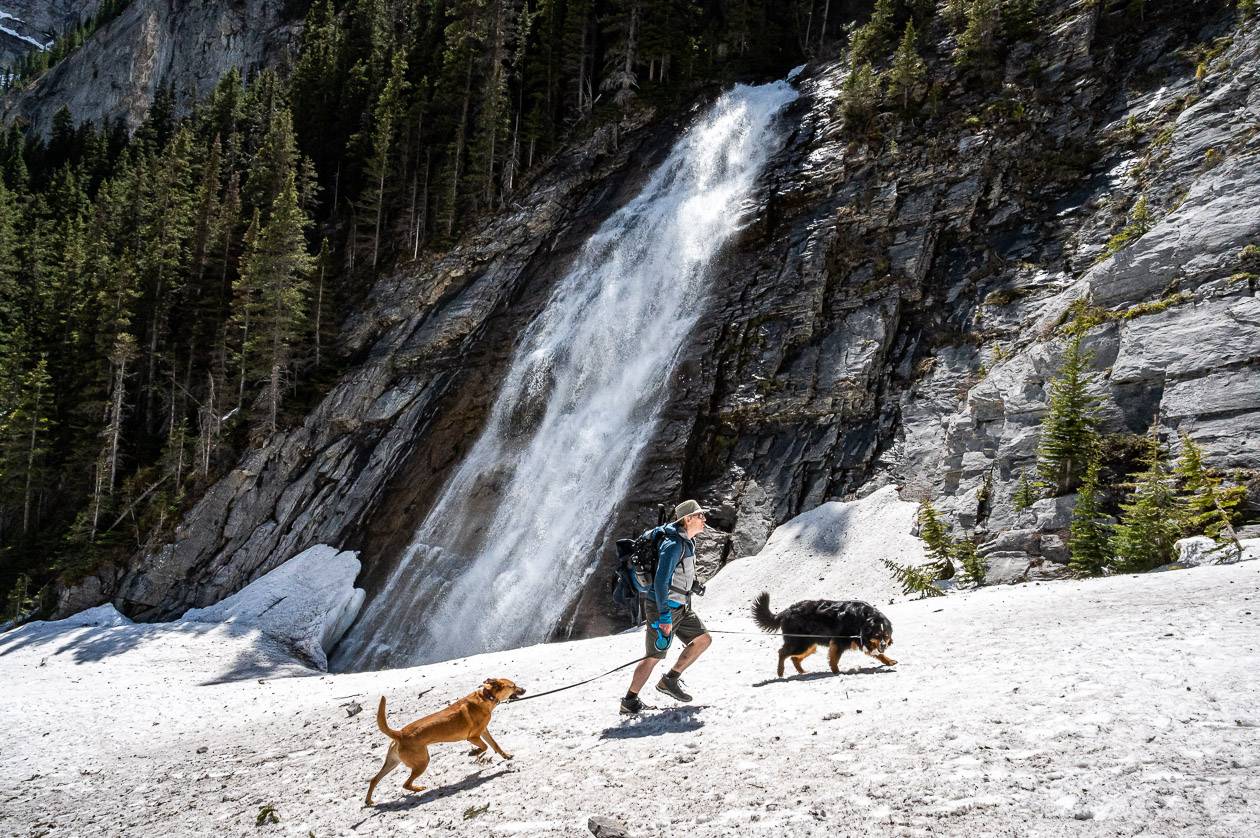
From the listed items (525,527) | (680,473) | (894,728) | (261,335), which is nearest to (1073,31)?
(680,473)

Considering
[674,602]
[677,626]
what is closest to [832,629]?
[677,626]

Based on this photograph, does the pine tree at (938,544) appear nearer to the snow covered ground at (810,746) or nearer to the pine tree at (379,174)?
the snow covered ground at (810,746)

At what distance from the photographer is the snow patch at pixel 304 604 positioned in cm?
2200

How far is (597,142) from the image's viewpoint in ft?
119

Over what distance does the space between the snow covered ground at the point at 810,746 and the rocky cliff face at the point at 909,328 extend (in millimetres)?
5854

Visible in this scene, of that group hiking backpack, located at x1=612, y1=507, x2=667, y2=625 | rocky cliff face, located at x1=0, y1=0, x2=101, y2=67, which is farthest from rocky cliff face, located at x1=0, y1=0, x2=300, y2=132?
hiking backpack, located at x1=612, y1=507, x2=667, y2=625

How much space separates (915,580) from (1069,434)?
3751mm

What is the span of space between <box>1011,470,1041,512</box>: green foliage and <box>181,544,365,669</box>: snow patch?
59.6ft

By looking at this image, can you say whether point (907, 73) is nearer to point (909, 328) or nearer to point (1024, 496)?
point (909, 328)

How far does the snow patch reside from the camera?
22.0 m

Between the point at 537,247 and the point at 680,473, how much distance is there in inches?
607

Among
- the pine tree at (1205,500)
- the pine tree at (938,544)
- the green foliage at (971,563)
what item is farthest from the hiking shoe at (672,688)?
the pine tree at (938,544)

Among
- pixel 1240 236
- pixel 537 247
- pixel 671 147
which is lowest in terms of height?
pixel 1240 236

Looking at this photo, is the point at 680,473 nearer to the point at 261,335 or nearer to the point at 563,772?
the point at 563,772
